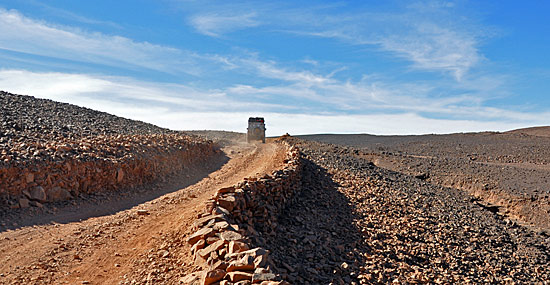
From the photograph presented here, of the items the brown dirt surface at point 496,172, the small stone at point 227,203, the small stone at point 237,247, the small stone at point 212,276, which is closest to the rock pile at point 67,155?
the small stone at point 227,203

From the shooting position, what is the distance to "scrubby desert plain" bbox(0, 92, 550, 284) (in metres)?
6.45

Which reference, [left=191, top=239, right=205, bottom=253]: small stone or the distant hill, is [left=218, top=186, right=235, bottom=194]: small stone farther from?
the distant hill

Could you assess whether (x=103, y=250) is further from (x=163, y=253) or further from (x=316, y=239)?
(x=316, y=239)

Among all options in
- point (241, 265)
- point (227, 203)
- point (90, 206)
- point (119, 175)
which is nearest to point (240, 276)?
point (241, 265)

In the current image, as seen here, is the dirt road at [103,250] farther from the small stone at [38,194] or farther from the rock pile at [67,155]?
the rock pile at [67,155]

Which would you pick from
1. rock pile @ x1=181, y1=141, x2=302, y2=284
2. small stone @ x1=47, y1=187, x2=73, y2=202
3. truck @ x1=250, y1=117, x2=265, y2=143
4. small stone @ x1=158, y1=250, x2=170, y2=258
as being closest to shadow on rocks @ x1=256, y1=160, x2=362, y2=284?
rock pile @ x1=181, y1=141, x2=302, y2=284

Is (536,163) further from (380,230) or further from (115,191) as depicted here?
(115,191)

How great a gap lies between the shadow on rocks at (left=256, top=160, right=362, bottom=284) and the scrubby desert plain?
0.14 ft

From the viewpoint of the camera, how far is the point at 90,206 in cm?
1129

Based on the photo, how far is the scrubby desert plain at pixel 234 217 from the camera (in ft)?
21.1

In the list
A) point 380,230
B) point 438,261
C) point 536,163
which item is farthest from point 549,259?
point 536,163

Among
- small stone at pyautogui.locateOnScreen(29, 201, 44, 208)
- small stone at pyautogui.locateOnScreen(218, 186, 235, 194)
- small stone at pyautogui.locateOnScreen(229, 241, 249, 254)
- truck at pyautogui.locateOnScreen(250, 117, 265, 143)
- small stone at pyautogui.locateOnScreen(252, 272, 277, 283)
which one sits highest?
truck at pyautogui.locateOnScreen(250, 117, 265, 143)

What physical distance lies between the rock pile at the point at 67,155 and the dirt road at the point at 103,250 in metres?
1.80

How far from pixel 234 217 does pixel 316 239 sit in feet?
7.18
